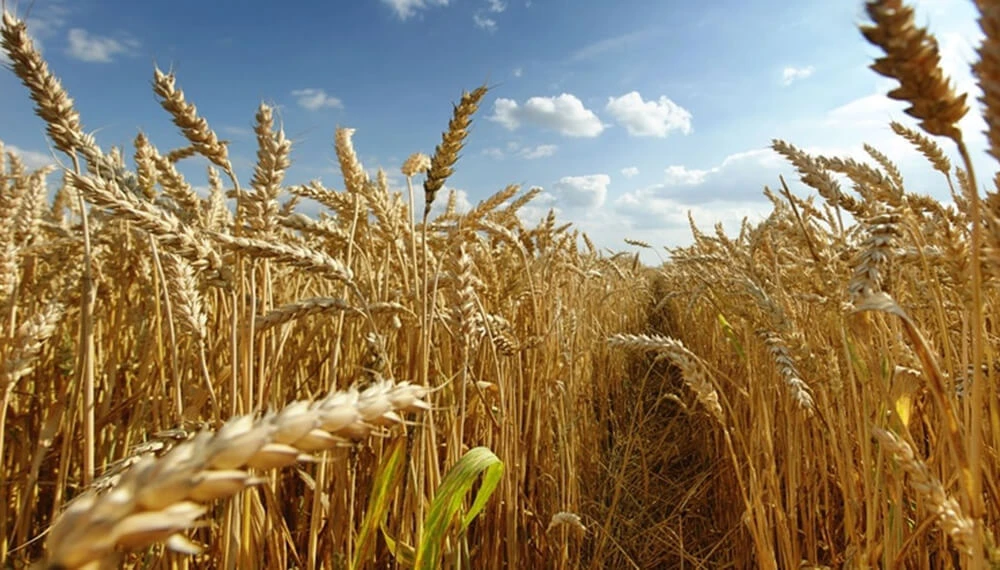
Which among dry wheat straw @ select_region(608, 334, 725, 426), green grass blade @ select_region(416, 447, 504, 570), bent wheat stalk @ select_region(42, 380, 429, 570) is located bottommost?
green grass blade @ select_region(416, 447, 504, 570)

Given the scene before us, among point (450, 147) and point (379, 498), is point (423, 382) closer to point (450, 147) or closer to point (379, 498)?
point (379, 498)

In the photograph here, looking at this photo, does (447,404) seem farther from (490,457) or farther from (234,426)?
(234,426)

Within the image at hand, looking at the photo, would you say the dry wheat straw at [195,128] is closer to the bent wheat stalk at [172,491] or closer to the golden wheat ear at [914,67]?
the bent wheat stalk at [172,491]

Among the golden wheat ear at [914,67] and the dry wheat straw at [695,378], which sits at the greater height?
the golden wheat ear at [914,67]

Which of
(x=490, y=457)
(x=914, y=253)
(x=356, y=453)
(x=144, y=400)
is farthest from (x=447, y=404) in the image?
(x=914, y=253)

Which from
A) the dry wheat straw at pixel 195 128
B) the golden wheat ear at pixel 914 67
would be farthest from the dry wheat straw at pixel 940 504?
the dry wheat straw at pixel 195 128

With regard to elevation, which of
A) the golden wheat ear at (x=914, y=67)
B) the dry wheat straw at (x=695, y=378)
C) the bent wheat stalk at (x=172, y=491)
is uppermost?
the golden wheat ear at (x=914, y=67)

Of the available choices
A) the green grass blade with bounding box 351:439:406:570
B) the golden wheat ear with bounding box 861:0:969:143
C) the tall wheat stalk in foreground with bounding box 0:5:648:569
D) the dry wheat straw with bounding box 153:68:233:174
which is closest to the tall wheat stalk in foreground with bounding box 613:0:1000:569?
the golden wheat ear with bounding box 861:0:969:143

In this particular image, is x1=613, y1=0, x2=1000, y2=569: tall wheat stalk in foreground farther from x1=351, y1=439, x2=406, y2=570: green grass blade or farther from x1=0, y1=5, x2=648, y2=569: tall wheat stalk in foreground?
x1=351, y1=439, x2=406, y2=570: green grass blade

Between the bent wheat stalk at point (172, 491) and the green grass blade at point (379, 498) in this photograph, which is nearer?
the bent wheat stalk at point (172, 491)

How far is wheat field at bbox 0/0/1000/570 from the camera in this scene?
41 centimetres

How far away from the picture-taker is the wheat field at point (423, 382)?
0.41 m

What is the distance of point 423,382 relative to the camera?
938 millimetres

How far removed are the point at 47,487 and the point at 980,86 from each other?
2.06 m
